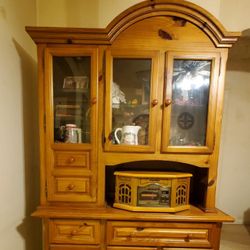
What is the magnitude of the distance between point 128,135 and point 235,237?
4.81 ft

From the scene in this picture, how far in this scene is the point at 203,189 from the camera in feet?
3.64

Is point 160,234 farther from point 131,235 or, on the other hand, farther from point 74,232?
point 74,232

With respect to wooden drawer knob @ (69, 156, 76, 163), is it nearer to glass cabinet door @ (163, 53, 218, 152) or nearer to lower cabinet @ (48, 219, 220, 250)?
lower cabinet @ (48, 219, 220, 250)

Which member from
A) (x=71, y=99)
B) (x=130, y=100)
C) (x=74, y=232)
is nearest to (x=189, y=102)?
(x=130, y=100)

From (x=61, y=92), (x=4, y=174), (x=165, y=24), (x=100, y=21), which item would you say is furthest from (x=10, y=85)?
(x=165, y=24)

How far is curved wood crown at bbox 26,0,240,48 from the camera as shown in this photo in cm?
93

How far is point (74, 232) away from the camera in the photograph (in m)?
1.03

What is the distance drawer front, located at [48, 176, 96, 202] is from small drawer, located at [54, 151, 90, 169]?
0.26 ft

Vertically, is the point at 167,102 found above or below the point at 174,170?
above

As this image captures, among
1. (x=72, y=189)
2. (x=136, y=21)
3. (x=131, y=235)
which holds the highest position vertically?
(x=136, y=21)

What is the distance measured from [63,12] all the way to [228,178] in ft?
6.83

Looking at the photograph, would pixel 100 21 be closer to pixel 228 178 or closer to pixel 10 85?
pixel 10 85

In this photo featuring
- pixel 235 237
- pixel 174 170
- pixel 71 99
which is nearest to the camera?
pixel 71 99

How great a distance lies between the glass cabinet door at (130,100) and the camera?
3.26ft
